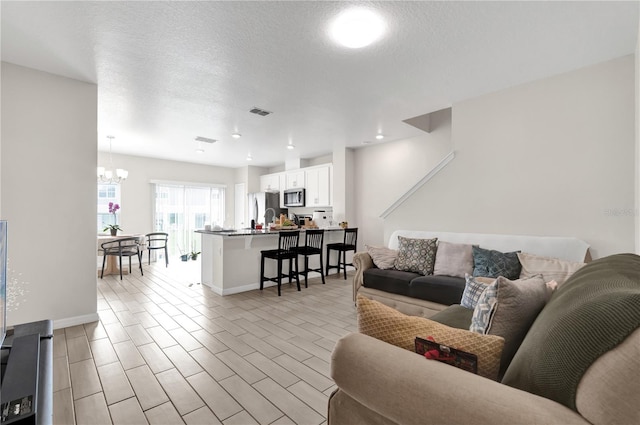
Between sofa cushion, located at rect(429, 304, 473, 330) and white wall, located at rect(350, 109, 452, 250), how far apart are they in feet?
11.6

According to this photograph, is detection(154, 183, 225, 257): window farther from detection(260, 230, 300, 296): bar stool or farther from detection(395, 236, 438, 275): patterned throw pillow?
detection(395, 236, 438, 275): patterned throw pillow

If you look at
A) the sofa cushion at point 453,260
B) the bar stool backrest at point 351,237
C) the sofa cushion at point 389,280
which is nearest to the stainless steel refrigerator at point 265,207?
the bar stool backrest at point 351,237

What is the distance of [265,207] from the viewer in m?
7.87

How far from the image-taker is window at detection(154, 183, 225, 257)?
7.73 m

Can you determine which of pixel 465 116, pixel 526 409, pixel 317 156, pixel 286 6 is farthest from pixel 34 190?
pixel 317 156

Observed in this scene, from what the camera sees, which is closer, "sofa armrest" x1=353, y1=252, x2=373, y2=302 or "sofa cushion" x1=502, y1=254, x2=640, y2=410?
"sofa cushion" x1=502, y1=254, x2=640, y2=410

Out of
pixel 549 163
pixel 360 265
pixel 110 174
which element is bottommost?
pixel 360 265

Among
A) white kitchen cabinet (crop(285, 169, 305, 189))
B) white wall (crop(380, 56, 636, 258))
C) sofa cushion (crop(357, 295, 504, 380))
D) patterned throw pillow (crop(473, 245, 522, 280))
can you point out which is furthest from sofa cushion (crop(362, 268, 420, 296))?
white kitchen cabinet (crop(285, 169, 305, 189))

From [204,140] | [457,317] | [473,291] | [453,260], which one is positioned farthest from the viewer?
[204,140]

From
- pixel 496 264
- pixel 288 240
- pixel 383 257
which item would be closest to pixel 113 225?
pixel 288 240

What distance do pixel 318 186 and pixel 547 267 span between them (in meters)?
4.90

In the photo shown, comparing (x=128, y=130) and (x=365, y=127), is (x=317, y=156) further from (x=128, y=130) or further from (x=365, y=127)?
(x=128, y=130)

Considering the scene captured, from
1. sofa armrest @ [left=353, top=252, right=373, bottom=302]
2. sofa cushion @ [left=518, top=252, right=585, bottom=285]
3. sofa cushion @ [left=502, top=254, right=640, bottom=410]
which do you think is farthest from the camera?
sofa armrest @ [left=353, top=252, right=373, bottom=302]

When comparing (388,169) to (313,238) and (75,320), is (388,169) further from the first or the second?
(75,320)
